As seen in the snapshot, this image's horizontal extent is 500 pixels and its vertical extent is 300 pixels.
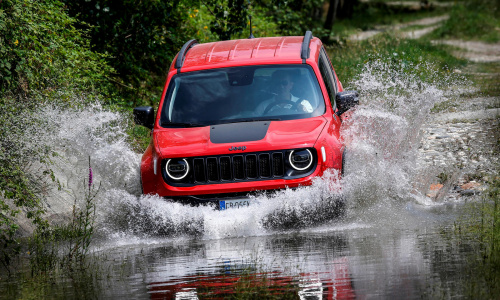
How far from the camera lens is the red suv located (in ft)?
25.5

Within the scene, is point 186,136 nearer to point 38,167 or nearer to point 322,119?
point 322,119

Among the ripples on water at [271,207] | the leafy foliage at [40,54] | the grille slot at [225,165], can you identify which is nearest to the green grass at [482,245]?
the ripples on water at [271,207]

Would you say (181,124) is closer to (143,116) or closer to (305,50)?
(143,116)

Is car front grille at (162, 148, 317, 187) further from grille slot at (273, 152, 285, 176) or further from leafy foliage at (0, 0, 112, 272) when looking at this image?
leafy foliage at (0, 0, 112, 272)

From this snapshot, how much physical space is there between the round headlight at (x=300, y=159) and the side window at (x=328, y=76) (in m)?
1.35

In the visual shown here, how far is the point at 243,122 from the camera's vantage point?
846cm

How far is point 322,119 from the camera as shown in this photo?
841 centimetres

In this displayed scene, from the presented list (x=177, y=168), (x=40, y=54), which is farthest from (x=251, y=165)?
(x=40, y=54)

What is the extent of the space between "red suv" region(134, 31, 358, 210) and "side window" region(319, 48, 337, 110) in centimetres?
3

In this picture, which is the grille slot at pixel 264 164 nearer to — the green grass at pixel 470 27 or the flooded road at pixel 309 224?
the flooded road at pixel 309 224

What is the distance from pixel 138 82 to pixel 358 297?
11.7 meters

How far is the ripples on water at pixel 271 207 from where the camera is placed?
21.5 ft

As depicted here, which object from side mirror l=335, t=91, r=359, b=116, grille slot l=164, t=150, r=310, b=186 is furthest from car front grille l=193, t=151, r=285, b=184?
side mirror l=335, t=91, r=359, b=116

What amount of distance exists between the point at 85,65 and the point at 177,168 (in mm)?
5208
